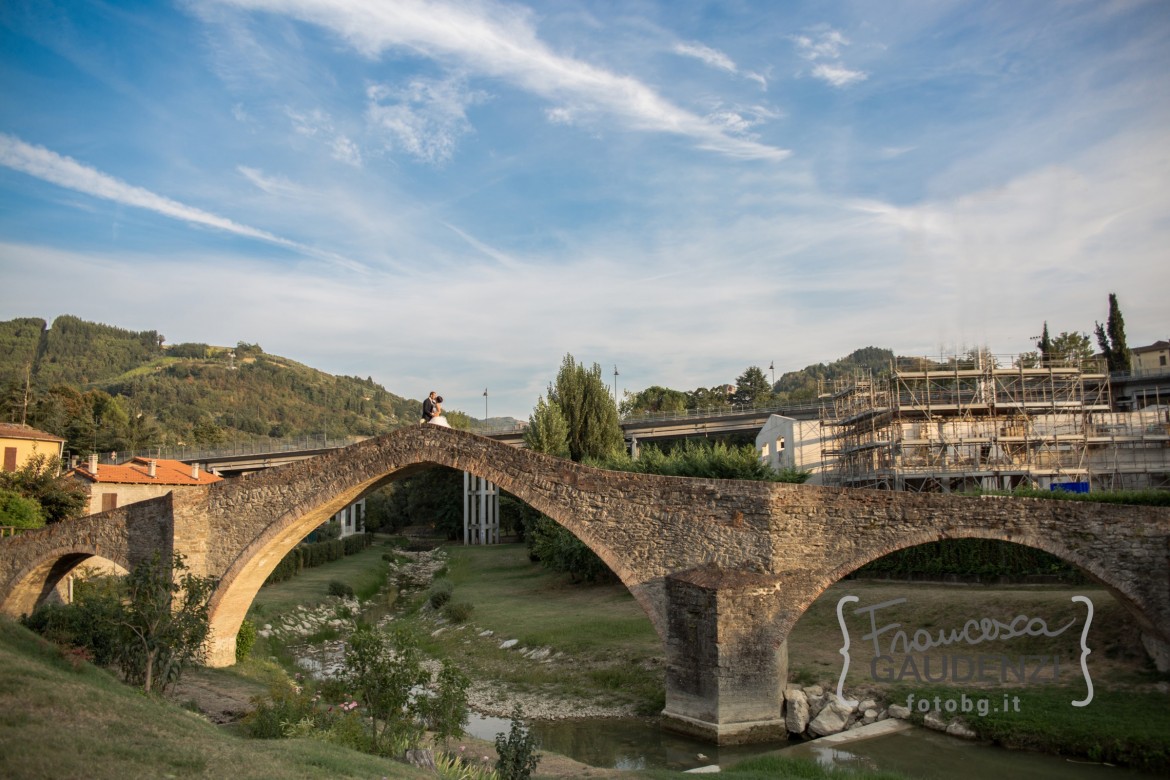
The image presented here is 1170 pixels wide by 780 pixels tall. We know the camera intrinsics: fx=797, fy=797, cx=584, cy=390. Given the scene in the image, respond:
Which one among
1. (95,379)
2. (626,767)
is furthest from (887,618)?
(95,379)

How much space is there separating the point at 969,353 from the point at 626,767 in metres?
30.6

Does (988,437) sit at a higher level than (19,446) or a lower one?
lower

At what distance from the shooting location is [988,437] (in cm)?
3428

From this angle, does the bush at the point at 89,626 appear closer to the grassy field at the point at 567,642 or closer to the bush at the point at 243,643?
the bush at the point at 243,643

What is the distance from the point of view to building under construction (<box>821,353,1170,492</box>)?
1334 inches

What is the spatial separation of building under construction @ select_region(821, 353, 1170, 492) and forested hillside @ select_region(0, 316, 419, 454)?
32.6m

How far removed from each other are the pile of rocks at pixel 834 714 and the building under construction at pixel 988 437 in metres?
20.2

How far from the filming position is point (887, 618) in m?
18.5

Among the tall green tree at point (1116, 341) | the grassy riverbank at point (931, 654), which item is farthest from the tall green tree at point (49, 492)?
the tall green tree at point (1116, 341)

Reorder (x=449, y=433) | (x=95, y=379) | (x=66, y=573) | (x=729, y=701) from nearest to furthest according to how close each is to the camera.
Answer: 1. (x=729, y=701)
2. (x=449, y=433)
3. (x=66, y=573)
4. (x=95, y=379)

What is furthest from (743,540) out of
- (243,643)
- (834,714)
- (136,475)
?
(136,475)

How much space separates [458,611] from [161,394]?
109 metres

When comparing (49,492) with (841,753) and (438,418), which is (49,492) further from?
(841,753)

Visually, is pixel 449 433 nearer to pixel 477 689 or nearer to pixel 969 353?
pixel 477 689
